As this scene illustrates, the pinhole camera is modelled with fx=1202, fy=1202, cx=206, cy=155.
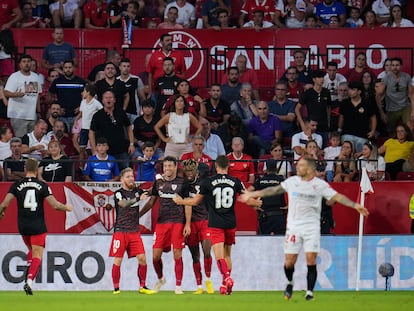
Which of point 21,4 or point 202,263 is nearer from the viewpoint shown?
point 202,263

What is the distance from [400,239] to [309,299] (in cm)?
591

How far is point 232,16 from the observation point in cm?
3016

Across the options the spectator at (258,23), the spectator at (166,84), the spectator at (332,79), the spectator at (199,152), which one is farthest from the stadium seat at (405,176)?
the spectator at (258,23)

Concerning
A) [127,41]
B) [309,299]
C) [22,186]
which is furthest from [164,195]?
[127,41]

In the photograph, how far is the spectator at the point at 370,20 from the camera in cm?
2867

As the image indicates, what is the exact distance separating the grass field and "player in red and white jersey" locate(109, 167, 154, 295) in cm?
110

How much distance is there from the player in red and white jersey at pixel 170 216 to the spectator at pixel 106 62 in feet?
21.2


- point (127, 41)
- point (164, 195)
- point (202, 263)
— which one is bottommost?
point (202, 263)

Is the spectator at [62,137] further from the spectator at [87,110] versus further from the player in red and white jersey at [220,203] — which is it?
the player in red and white jersey at [220,203]

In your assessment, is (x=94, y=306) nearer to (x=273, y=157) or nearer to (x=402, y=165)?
(x=273, y=157)

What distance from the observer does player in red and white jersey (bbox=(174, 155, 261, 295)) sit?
19.7m

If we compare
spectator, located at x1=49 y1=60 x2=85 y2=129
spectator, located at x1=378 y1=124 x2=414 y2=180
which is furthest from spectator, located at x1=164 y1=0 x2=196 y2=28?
spectator, located at x1=378 y1=124 x2=414 y2=180

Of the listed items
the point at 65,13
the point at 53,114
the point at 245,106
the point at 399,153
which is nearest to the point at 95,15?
the point at 65,13

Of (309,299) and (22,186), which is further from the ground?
(22,186)
